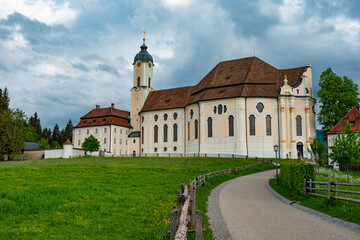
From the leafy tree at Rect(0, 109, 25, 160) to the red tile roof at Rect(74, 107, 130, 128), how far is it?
16762mm

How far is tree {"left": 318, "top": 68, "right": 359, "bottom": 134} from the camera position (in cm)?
4791

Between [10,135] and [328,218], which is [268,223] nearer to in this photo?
[328,218]

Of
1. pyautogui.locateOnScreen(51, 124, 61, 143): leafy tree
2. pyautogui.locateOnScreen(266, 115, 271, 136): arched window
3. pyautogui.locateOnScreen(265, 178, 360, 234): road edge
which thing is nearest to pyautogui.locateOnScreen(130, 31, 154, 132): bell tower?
pyautogui.locateOnScreen(266, 115, 271, 136): arched window

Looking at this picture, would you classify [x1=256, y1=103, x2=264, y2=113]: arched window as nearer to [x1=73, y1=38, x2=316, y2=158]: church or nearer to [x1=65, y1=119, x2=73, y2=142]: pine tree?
[x1=73, y1=38, x2=316, y2=158]: church

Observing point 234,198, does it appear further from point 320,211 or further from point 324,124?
point 324,124

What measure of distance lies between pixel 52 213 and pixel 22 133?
Answer: 180ft

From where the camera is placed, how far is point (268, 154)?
49.6 m

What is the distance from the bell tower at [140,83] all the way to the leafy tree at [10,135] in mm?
22726

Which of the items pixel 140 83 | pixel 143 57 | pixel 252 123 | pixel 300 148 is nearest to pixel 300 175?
pixel 252 123

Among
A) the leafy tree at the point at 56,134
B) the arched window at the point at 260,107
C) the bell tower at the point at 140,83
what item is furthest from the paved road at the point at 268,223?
the leafy tree at the point at 56,134

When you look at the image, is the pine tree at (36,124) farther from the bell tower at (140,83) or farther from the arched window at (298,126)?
the arched window at (298,126)

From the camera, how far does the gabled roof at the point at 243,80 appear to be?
52312 millimetres

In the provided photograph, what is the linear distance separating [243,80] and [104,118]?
34.4 meters

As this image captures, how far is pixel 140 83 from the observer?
72.8 m
